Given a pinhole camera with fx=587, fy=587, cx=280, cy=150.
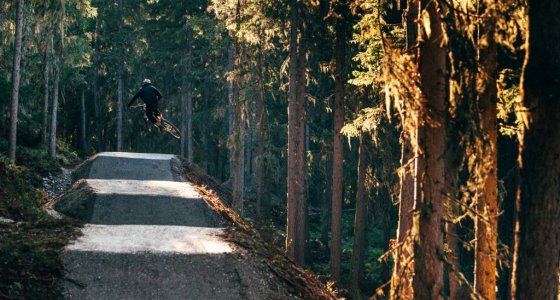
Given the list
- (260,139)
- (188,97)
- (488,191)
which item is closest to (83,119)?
(188,97)

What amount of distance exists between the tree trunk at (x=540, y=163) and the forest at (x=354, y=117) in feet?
0.05

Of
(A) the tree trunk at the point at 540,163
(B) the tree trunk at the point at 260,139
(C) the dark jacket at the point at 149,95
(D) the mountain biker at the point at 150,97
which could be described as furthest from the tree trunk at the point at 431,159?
(B) the tree trunk at the point at 260,139

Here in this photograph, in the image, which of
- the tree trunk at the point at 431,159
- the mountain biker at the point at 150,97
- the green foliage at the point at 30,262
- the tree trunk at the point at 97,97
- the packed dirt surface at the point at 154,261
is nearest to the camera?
the tree trunk at the point at 431,159

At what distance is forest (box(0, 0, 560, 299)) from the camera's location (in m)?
6.91

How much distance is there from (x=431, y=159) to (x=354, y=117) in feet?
40.9

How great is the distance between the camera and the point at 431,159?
722 cm

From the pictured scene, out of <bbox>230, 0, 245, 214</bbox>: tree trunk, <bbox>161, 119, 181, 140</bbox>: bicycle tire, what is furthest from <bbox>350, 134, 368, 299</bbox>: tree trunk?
<bbox>161, 119, 181, 140</bbox>: bicycle tire

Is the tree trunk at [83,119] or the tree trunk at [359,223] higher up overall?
the tree trunk at [83,119]

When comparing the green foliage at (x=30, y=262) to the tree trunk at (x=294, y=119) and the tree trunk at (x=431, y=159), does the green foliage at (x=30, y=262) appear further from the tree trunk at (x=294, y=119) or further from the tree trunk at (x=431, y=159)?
the tree trunk at (x=294, y=119)

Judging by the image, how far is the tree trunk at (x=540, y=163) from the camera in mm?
6566

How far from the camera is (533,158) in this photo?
6.69m

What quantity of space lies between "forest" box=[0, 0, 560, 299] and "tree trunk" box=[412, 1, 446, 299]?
18 millimetres

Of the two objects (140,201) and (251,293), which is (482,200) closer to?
(251,293)

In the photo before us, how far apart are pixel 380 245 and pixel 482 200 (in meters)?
27.1
